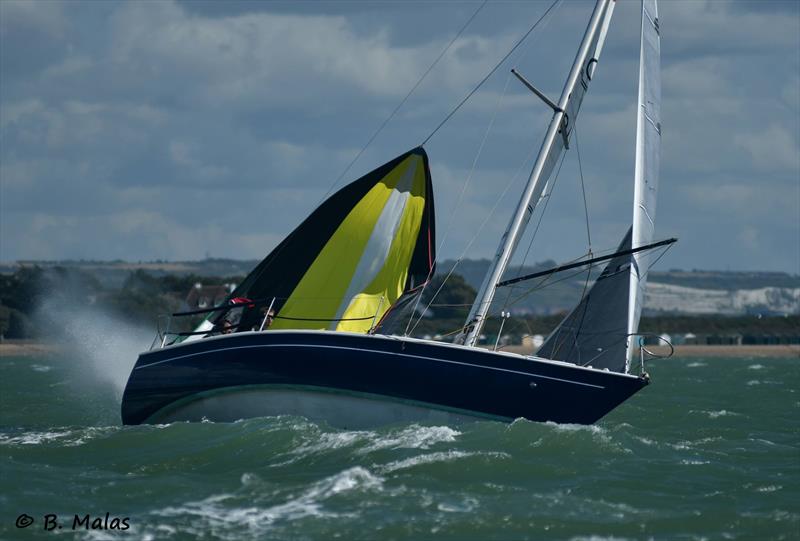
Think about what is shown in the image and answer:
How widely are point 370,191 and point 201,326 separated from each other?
11.6 ft

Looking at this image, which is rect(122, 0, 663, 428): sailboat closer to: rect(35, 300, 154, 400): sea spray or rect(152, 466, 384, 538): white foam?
rect(152, 466, 384, 538): white foam

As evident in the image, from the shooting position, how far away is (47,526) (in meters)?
13.0

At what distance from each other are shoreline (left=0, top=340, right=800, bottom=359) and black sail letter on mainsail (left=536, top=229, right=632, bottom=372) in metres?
54.4

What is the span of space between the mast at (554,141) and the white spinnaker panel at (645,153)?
0.74m

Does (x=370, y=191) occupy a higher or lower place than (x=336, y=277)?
higher

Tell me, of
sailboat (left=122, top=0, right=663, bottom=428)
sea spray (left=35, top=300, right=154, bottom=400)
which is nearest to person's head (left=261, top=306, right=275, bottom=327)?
sailboat (left=122, top=0, right=663, bottom=428)

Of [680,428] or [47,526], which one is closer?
[47,526]

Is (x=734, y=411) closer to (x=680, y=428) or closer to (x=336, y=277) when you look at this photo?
(x=680, y=428)

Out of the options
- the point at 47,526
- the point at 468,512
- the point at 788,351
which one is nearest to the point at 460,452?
the point at 468,512

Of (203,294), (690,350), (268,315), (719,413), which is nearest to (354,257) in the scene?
(268,315)

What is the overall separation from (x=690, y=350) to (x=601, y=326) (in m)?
71.3

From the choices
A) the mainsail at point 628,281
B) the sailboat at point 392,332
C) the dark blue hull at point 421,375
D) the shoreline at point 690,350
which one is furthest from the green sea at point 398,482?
the shoreline at point 690,350

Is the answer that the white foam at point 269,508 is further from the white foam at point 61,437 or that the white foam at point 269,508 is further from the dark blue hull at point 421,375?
the white foam at point 61,437

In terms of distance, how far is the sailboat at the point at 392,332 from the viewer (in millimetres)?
17609
